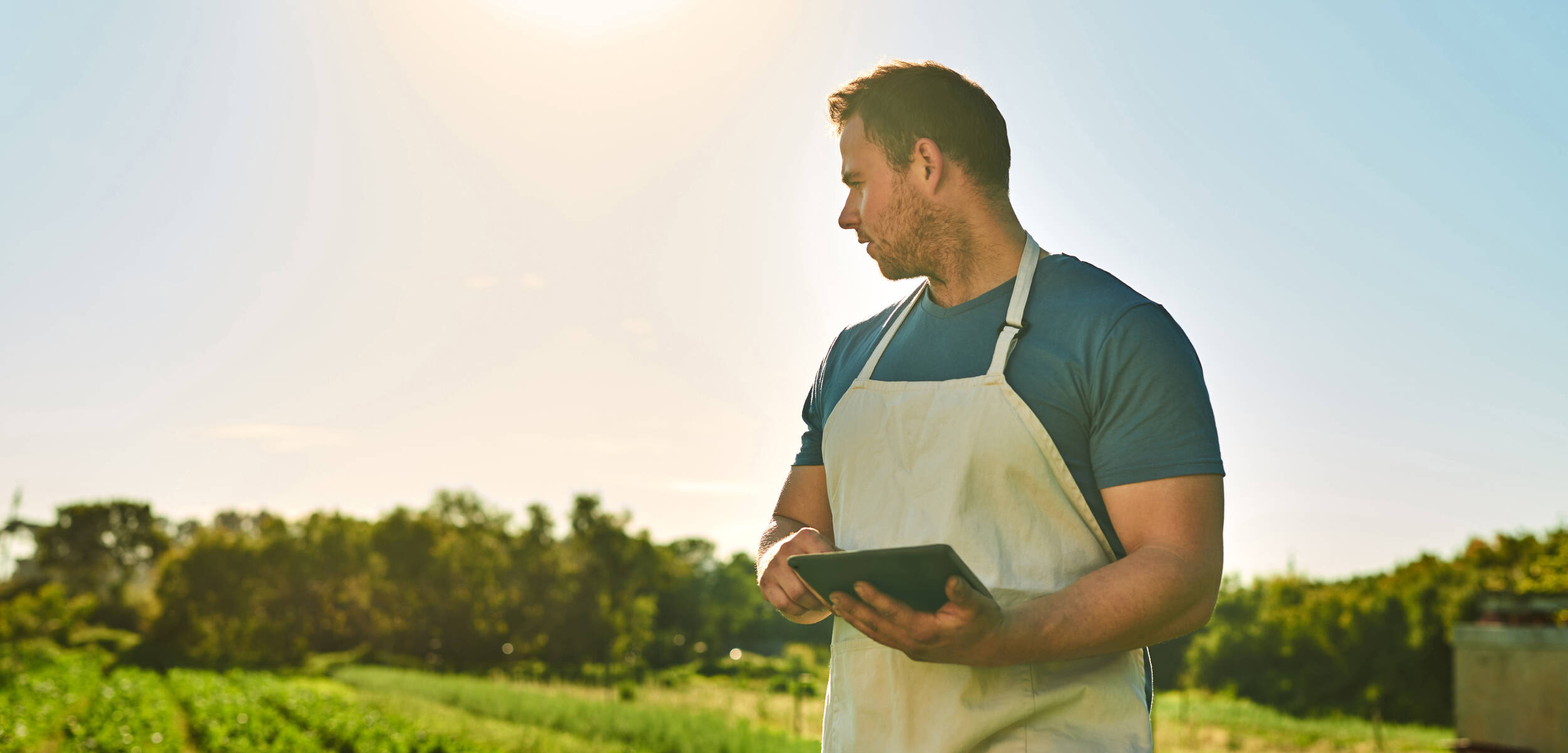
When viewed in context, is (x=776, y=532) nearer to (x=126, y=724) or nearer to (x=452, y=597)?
(x=126, y=724)

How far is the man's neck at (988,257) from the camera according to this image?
1.68 meters

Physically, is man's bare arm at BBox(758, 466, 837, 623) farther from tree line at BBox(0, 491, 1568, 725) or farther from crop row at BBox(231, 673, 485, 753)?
tree line at BBox(0, 491, 1568, 725)

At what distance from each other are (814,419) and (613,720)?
16.7 m

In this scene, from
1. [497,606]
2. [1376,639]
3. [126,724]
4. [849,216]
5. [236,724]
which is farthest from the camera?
[497,606]

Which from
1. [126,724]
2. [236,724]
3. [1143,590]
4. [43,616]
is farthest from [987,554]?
[43,616]

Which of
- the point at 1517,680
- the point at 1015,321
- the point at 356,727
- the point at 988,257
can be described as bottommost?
the point at 356,727

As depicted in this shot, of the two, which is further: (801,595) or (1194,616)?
(801,595)

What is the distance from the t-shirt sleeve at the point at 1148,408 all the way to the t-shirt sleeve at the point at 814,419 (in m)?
0.66

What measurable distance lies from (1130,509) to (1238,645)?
134 ft

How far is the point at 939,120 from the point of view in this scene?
5.50 ft

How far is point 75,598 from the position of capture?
5994 centimetres

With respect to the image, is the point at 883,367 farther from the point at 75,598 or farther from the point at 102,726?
the point at 75,598

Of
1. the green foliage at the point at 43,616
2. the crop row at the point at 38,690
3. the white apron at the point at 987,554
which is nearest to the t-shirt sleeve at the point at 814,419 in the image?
the white apron at the point at 987,554

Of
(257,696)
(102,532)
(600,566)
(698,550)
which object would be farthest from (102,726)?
(102,532)
